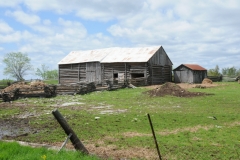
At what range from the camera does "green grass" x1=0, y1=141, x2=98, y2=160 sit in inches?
246

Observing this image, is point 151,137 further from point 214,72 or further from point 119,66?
point 214,72

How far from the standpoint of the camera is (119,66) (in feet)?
124

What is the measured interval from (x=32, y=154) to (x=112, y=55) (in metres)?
34.1

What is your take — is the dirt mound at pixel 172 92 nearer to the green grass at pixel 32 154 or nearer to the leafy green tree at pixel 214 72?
the green grass at pixel 32 154

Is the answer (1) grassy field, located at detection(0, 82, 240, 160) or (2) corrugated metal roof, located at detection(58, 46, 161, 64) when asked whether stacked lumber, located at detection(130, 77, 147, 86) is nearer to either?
(2) corrugated metal roof, located at detection(58, 46, 161, 64)

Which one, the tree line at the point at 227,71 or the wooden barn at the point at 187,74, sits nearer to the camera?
the wooden barn at the point at 187,74

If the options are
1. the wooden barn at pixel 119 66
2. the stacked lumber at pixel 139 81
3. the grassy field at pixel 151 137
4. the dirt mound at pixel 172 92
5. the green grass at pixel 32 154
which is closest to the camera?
the green grass at pixel 32 154

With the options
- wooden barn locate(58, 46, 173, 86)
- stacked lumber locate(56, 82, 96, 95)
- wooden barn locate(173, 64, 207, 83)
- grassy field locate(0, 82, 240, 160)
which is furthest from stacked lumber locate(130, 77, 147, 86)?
grassy field locate(0, 82, 240, 160)

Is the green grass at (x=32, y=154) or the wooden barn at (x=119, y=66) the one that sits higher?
the wooden barn at (x=119, y=66)

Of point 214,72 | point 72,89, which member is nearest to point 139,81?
point 72,89

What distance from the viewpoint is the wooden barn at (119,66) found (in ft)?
118

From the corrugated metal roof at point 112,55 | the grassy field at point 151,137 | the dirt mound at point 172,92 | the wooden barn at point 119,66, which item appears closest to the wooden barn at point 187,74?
the wooden barn at point 119,66

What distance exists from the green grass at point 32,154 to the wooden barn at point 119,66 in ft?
84.8

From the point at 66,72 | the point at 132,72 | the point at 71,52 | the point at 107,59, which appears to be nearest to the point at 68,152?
the point at 132,72
